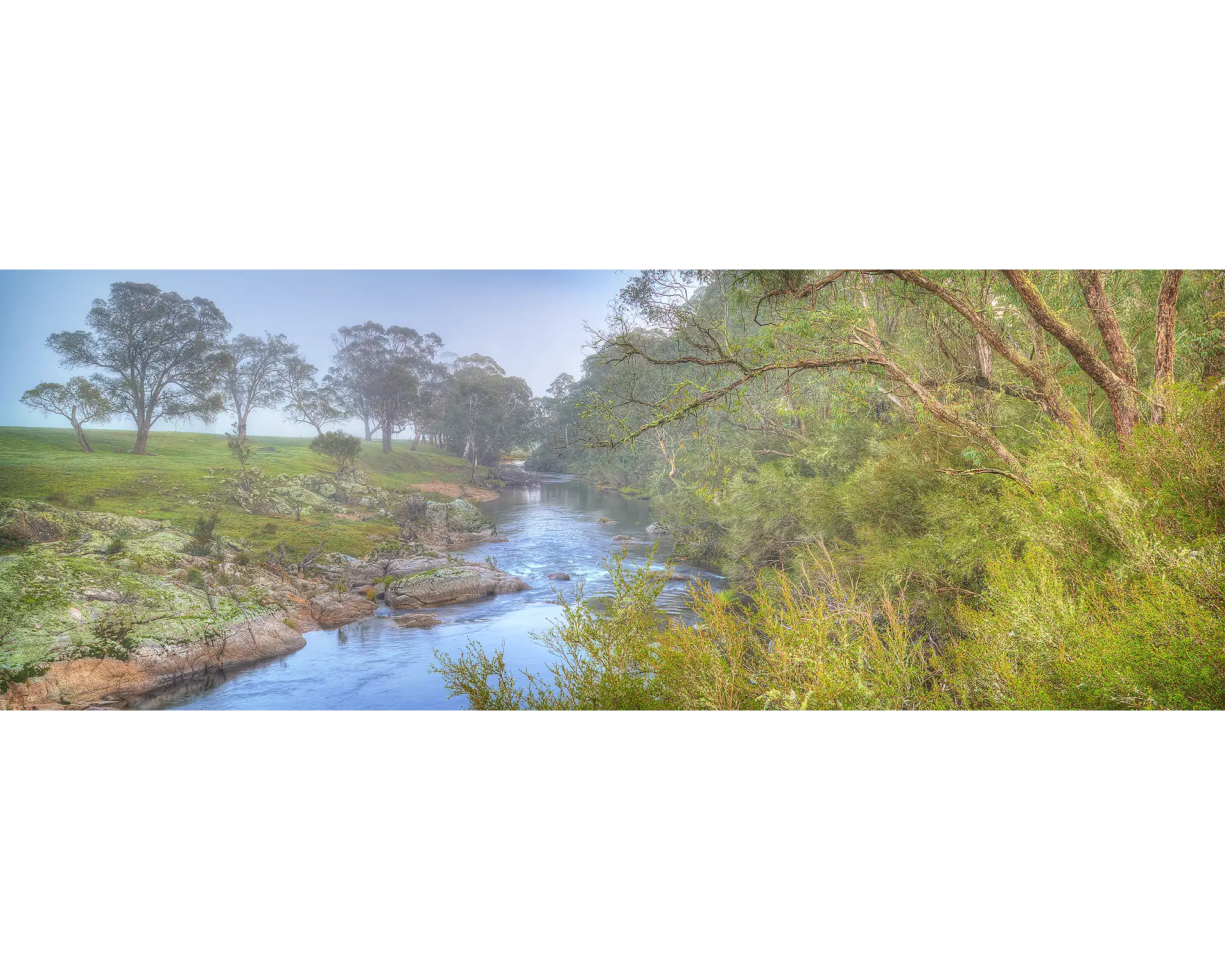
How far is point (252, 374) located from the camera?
155 inches

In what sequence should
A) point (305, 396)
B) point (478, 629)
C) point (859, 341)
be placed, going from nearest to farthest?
point (478, 629), point (305, 396), point (859, 341)

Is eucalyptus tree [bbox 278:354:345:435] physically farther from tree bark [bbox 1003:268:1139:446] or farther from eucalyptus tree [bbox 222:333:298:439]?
tree bark [bbox 1003:268:1139:446]

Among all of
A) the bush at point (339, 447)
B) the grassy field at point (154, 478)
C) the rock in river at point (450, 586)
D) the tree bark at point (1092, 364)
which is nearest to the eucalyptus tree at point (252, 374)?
the grassy field at point (154, 478)

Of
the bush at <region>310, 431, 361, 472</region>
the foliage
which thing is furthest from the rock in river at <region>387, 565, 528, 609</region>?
the foliage

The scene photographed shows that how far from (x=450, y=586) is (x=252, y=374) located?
5.92 feet

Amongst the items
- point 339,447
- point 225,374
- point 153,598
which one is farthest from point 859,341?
point 153,598

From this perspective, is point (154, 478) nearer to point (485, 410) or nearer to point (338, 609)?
point (338, 609)
